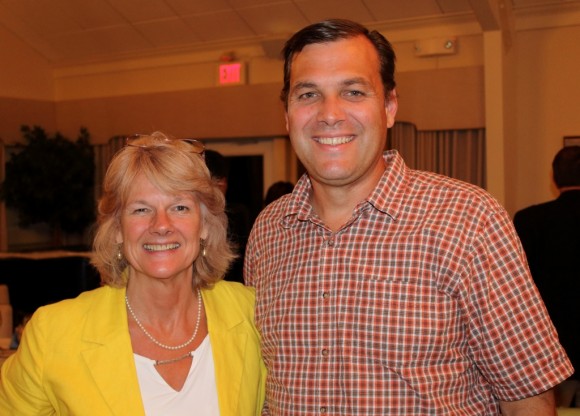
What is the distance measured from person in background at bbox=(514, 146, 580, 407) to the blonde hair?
201 centimetres

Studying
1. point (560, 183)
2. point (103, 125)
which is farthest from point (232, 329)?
point (103, 125)

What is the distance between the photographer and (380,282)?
1637mm

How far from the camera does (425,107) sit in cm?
634

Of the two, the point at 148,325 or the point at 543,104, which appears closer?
the point at 148,325

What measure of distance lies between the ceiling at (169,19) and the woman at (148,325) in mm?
3896

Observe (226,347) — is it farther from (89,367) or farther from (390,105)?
(390,105)

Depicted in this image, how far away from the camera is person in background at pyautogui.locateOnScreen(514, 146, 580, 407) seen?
3484 millimetres

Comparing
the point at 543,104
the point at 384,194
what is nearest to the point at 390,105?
the point at 384,194

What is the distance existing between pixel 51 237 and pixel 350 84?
25.1ft

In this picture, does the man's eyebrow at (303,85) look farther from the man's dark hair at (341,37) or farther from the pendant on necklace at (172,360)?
the pendant on necklace at (172,360)

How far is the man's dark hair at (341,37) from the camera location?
70.0 inches

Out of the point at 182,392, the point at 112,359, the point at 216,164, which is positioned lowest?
the point at 182,392

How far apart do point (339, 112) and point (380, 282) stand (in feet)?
1.38

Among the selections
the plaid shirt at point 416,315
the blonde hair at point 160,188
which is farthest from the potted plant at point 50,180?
the plaid shirt at point 416,315
